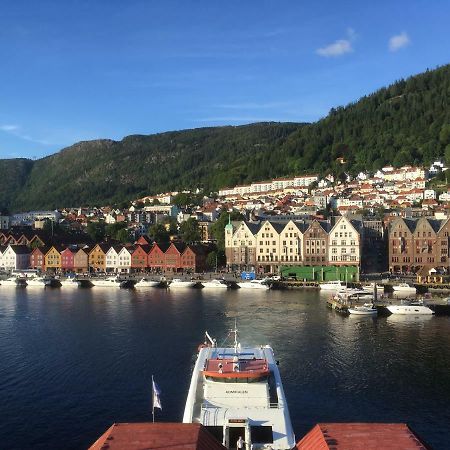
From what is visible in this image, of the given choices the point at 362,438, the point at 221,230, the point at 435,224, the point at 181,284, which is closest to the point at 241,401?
the point at 362,438

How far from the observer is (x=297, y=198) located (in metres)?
156

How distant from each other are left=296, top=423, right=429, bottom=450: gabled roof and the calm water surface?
1037 cm

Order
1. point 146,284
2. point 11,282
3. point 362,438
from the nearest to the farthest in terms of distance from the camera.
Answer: point 362,438 → point 146,284 → point 11,282

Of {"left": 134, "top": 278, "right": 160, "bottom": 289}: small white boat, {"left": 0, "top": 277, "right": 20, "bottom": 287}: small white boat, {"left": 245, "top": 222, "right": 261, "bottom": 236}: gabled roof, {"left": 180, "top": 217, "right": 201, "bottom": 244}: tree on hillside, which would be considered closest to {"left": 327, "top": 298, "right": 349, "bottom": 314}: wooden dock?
{"left": 134, "top": 278, "right": 160, "bottom": 289}: small white boat

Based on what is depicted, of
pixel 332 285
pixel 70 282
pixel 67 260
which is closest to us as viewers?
pixel 332 285

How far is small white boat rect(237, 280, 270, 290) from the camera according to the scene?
71844 mm

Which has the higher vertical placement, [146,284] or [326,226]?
[326,226]

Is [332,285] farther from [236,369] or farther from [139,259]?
[236,369]

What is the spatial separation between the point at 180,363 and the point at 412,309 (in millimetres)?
25193

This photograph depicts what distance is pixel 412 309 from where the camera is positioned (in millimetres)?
51125

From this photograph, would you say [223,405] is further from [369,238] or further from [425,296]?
[369,238]

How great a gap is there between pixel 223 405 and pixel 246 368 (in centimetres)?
249

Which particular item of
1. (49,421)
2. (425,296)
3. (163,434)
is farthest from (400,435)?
(425,296)

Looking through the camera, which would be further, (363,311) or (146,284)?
(146,284)
